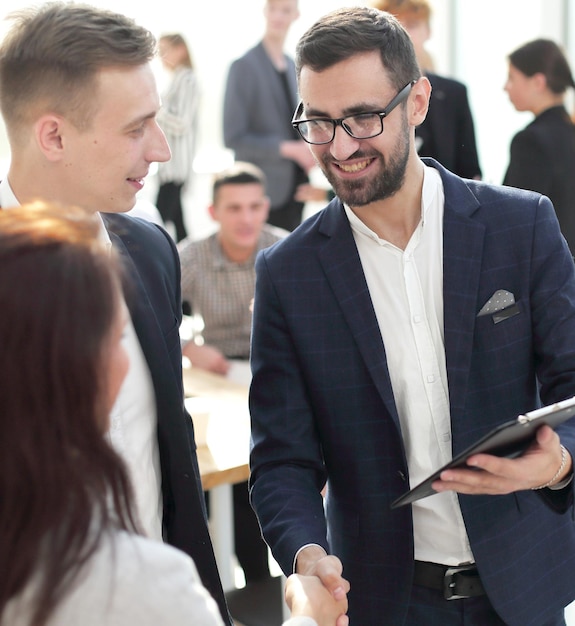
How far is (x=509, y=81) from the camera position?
4152 mm

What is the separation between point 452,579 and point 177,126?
17.6 ft

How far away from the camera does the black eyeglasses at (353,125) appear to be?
5.09 feet

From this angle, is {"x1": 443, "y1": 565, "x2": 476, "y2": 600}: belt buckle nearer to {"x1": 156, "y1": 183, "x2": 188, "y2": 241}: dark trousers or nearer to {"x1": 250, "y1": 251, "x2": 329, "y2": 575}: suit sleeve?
{"x1": 250, "y1": 251, "x2": 329, "y2": 575}: suit sleeve

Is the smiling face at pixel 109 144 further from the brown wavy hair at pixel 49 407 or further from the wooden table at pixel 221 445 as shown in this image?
the wooden table at pixel 221 445

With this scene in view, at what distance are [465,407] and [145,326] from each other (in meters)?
0.56

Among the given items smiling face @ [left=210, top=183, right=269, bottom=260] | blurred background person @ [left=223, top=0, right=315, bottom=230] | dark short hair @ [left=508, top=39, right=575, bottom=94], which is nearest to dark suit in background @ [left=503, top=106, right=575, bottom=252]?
dark short hair @ [left=508, top=39, right=575, bottom=94]

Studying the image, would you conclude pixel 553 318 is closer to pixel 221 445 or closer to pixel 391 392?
pixel 391 392

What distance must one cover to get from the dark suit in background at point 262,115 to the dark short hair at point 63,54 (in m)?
3.67

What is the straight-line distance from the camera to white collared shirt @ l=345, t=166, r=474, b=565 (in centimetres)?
155

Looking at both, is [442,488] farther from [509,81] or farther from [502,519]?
[509,81]

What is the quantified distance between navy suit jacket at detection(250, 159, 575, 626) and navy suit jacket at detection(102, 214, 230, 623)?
12 cm

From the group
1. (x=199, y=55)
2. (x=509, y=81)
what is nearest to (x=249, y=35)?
(x=199, y=55)

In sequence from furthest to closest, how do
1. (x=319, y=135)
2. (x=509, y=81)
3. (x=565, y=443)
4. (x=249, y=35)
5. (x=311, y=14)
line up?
(x=249, y=35)
(x=311, y=14)
(x=509, y=81)
(x=319, y=135)
(x=565, y=443)

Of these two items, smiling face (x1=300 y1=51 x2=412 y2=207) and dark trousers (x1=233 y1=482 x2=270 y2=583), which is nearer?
smiling face (x1=300 y1=51 x2=412 y2=207)
